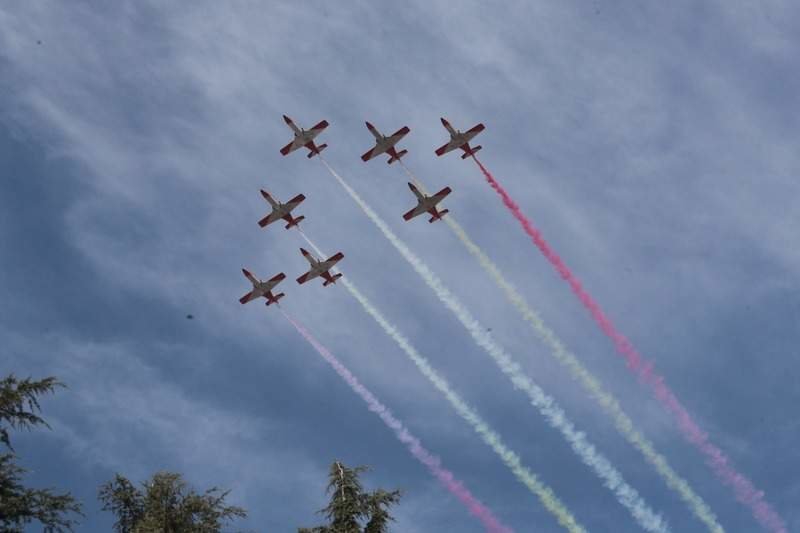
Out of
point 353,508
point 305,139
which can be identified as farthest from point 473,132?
point 353,508

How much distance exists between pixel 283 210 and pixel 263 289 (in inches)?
376

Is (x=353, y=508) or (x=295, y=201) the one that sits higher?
(x=295, y=201)

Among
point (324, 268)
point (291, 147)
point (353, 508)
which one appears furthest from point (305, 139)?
point (353, 508)

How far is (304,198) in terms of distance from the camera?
115812 millimetres

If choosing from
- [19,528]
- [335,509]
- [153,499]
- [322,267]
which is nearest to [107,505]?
[153,499]

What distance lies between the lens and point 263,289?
116 meters

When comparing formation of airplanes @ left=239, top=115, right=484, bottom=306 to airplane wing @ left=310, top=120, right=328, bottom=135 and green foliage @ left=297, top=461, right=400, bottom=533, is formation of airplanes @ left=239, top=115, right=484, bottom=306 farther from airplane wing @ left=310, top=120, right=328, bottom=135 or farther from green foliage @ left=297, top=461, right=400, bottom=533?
green foliage @ left=297, top=461, right=400, bottom=533

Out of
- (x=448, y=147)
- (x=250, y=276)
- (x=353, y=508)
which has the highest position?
(x=448, y=147)

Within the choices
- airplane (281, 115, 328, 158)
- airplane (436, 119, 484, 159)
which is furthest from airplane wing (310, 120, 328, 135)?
airplane (436, 119, 484, 159)

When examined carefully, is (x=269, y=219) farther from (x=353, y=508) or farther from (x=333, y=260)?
(x=353, y=508)

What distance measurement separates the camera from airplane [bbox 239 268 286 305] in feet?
380

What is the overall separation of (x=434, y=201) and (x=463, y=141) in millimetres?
7306

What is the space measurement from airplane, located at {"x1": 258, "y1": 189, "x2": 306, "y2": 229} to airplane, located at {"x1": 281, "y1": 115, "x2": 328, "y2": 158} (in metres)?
5.42

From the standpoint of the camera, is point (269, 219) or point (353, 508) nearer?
point (353, 508)
